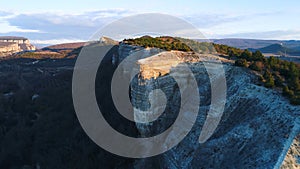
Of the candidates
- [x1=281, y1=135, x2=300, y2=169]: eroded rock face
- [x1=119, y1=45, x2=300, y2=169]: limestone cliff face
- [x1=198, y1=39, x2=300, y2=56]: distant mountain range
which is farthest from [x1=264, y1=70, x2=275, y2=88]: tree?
[x1=198, y1=39, x2=300, y2=56]: distant mountain range

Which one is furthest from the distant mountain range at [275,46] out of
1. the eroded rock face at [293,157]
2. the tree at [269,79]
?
the eroded rock face at [293,157]

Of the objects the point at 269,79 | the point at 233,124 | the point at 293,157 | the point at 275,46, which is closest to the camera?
the point at 293,157

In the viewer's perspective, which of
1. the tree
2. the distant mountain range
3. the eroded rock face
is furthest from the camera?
the distant mountain range

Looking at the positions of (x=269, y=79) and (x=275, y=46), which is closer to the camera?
(x=269, y=79)

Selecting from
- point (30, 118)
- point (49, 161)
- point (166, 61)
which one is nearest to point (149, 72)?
point (166, 61)

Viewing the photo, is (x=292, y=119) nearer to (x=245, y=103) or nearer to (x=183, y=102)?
(x=245, y=103)

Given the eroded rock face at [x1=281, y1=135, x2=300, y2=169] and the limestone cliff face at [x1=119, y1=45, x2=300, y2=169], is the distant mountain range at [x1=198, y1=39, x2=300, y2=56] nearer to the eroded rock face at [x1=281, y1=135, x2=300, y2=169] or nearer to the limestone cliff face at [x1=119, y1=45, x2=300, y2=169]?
the limestone cliff face at [x1=119, y1=45, x2=300, y2=169]

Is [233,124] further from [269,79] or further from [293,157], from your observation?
[293,157]

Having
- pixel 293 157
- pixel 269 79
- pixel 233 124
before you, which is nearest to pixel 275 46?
pixel 269 79
